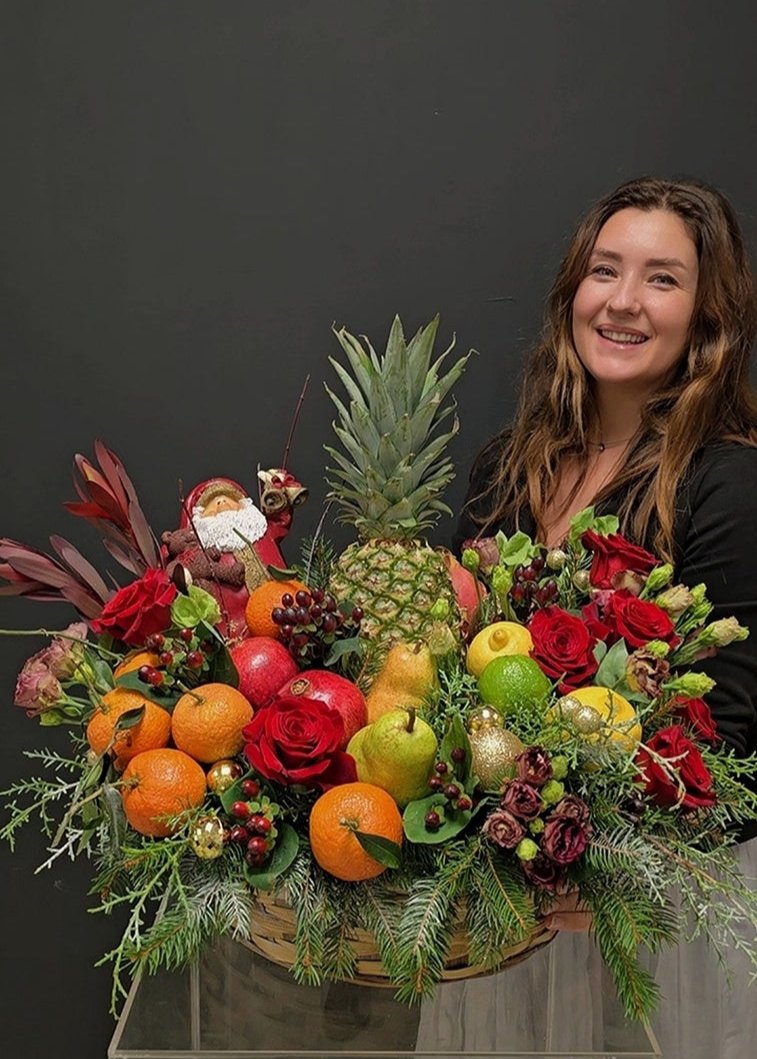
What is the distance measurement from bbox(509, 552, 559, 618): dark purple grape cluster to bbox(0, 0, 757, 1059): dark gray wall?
78 centimetres

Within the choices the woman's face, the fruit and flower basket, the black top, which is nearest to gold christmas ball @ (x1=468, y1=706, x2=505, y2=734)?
the fruit and flower basket

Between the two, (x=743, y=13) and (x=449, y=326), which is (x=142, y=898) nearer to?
(x=449, y=326)

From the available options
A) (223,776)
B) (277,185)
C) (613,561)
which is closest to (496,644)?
(613,561)

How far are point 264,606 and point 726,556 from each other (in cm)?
66

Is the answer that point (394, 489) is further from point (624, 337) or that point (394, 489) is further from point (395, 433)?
point (624, 337)

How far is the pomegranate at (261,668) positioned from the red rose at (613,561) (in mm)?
324

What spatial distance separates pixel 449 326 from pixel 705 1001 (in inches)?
42.0

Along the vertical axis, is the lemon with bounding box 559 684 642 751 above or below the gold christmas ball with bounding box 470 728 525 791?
above

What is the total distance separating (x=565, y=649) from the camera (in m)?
1.01

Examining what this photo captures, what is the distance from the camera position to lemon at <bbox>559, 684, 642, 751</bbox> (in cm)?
93

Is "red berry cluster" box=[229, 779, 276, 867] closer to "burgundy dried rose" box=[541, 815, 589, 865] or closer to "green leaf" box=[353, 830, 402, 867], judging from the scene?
"green leaf" box=[353, 830, 402, 867]

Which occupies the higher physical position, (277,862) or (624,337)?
(624,337)

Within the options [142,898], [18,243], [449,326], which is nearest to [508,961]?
[142,898]

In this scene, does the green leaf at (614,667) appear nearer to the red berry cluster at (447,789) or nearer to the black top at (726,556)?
the red berry cluster at (447,789)
